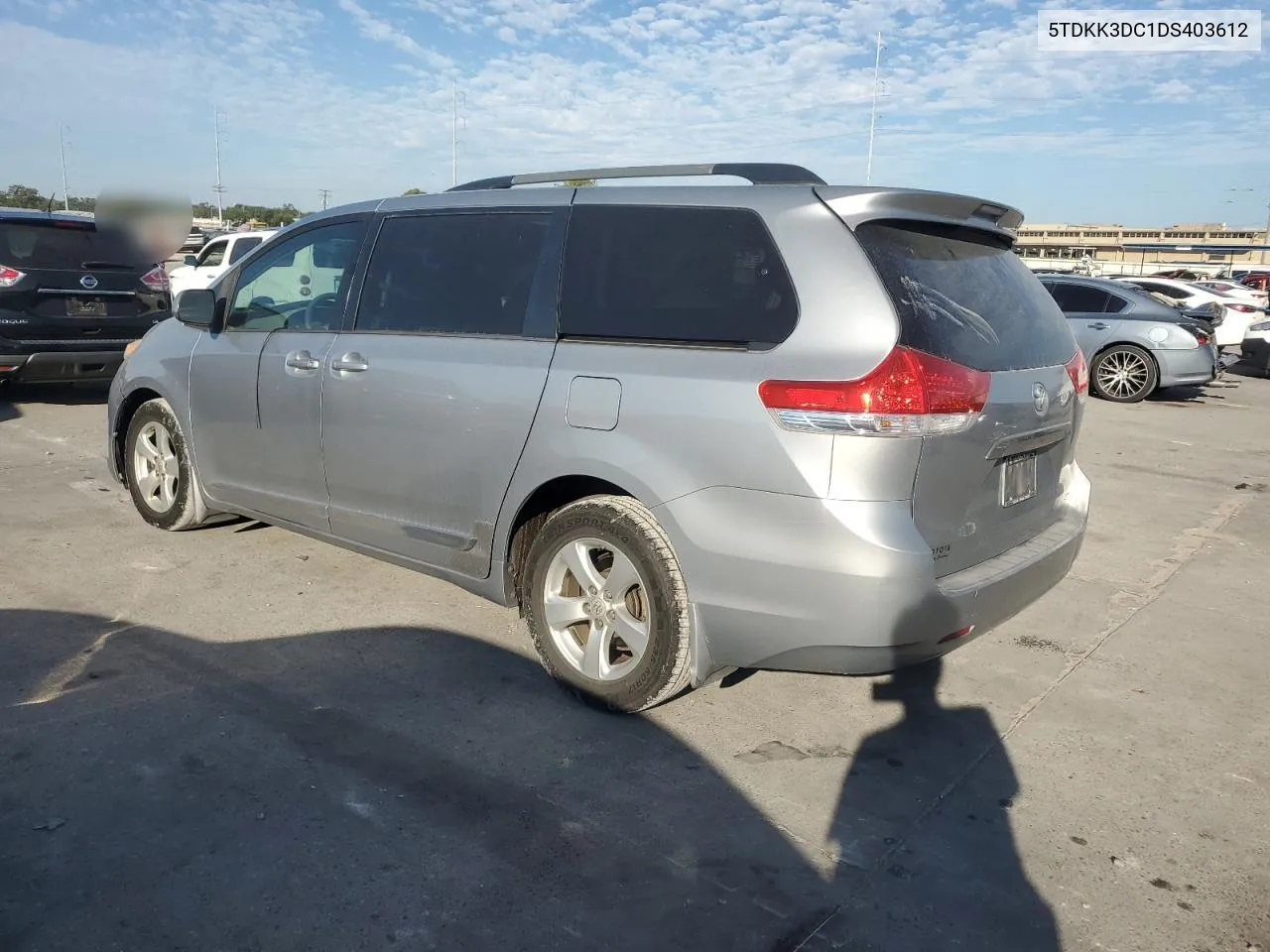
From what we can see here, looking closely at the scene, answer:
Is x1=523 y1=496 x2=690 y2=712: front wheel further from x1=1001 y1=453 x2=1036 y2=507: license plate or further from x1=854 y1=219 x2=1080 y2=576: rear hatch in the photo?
x1=1001 y1=453 x2=1036 y2=507: license plate

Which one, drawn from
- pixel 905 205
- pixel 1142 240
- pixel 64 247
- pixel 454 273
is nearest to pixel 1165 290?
pixel 905 205

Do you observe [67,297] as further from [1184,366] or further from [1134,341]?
[1184,366]

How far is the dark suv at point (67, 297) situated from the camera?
8633 millimetres

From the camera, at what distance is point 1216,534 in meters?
6.39

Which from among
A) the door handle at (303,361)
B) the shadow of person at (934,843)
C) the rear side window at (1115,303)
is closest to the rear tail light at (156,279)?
the door handle at (303,361)

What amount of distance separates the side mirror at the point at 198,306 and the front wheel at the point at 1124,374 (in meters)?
11.9

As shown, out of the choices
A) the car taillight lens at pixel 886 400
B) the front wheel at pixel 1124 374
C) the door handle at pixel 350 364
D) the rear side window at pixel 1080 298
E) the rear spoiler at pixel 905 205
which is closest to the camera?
the car taillight lens at pixel 886 400

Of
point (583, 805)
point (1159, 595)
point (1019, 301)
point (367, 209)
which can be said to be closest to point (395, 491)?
point (367, 209)

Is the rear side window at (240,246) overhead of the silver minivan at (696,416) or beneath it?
overhead

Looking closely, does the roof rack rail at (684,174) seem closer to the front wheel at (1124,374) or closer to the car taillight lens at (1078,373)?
the car taillight lens at (1078,373)

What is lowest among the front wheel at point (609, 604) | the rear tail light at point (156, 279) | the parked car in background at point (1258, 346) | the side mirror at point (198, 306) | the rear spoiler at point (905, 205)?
the front wheel at point (609, 604)

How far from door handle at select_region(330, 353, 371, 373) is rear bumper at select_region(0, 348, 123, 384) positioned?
6.00 m

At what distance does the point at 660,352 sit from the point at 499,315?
32.3 inches

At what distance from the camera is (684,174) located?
3746 mm
